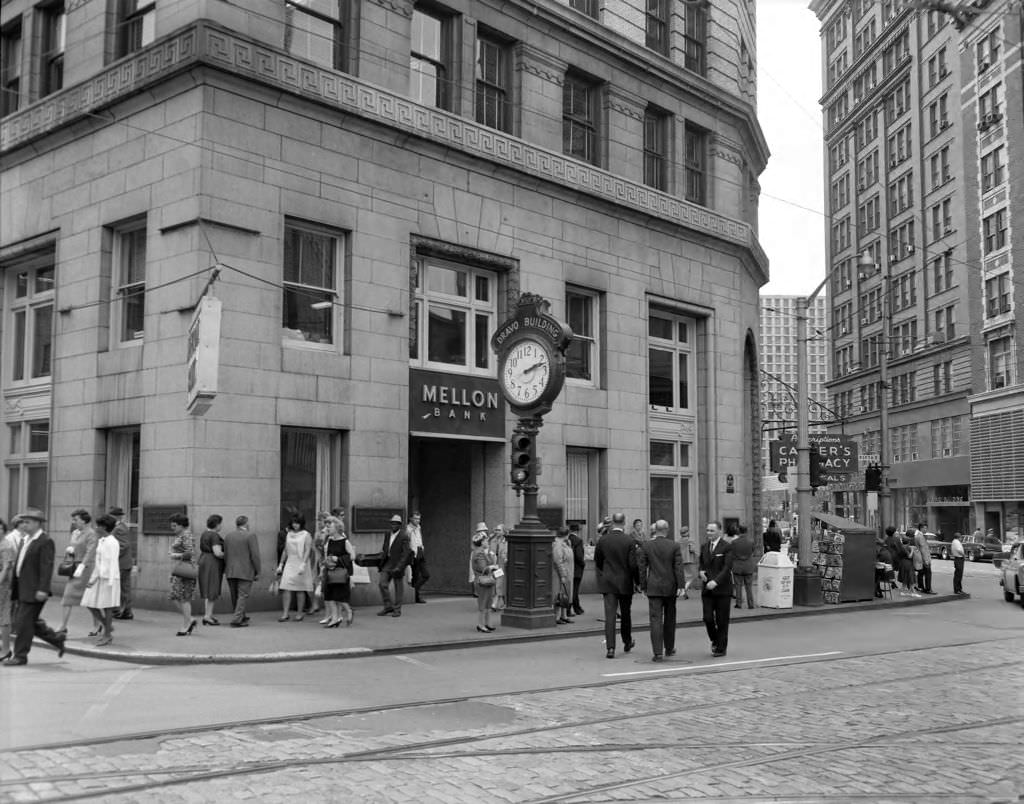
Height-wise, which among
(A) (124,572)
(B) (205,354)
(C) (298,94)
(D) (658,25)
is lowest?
(A) (124,572)

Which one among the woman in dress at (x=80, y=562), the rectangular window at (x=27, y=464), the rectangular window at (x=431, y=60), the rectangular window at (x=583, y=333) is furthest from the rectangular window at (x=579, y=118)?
the woman in dress at (x=80, y=562)

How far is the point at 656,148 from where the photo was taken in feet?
98.0

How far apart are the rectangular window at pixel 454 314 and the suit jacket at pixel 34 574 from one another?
35.1 ft

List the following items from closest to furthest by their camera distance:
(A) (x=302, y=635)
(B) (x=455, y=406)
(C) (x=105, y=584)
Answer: (C) (x=105, y=584) → (A) (x=302, y=635) → (B) (x=455, y=406)

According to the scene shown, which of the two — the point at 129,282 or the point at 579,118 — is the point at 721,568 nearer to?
the point at 129,282

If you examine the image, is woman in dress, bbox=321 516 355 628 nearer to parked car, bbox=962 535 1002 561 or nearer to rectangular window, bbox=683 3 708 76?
rectangular window, bbox=683 3 708 76

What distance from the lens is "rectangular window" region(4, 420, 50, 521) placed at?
22500 mm

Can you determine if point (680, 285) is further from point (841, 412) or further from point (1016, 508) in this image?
point (841, 412)

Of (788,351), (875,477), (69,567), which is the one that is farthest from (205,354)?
(788,351)

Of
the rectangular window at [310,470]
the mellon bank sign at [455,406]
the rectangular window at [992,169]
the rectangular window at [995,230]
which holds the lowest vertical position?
the rectangular window at [310,470]

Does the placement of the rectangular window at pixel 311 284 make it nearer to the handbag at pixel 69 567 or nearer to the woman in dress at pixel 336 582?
the woman in dress at pixel 336 582

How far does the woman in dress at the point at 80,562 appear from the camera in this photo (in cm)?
1442

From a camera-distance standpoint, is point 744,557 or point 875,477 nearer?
point 744,557

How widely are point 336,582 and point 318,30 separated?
11.1 meters
